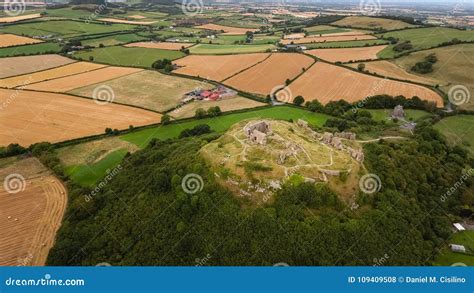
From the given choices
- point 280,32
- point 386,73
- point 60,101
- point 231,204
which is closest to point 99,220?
point 231,204

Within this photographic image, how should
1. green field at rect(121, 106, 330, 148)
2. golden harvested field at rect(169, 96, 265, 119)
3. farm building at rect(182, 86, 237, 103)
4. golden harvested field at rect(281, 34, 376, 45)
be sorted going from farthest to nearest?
golden harvested field at rect(281, 34, 376, 45)
farm building at rect(182, 86, 237, 103)
golden harvested field at rect(169, 96, 265, 119)
green field at rect(121, 106, 330, 148)

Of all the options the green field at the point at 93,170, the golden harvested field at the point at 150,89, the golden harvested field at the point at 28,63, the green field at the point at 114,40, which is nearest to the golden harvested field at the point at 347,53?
the golden harvested field at the point at 150,89

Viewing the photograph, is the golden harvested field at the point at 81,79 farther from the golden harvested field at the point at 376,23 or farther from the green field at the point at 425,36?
the golden harvested field at the point at 376,23

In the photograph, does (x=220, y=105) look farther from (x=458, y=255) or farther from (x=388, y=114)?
(x=458, y=255)

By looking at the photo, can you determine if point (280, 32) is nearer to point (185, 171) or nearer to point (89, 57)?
point (89, 57)

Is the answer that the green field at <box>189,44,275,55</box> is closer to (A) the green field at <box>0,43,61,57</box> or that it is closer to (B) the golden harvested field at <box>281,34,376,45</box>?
(B) the golden harvested field at <box>281,34,376,45</box>

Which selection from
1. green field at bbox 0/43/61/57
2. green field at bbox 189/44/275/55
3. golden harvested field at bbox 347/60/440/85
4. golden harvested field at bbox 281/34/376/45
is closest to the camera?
golden harvested field at bbox 347/60/440/85

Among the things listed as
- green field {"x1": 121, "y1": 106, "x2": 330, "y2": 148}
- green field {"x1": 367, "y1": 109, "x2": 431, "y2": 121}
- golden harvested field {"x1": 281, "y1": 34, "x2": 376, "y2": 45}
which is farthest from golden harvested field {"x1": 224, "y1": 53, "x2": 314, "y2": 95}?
A: golden harvested field {"x1": 281, "y1": 34, "x2": 376, "y2": 45}
